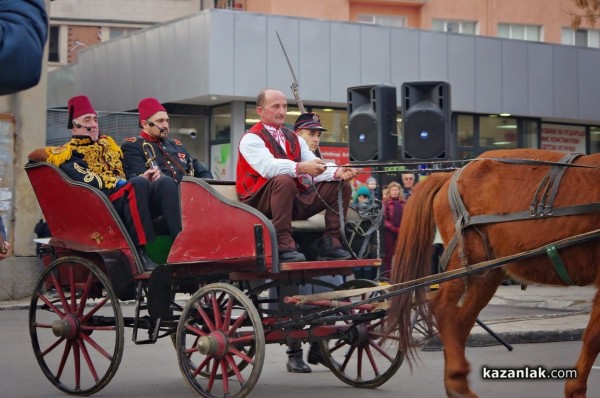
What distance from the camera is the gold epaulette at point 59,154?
333 inches

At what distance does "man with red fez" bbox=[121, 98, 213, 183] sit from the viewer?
8.84 metres

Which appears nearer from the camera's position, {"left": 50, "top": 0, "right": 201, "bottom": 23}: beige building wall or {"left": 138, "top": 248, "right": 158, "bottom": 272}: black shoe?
{"left": 138, "top": 248, "right": 158, "bottom": 272}: black shoe

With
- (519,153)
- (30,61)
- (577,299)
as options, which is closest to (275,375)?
(519,153)

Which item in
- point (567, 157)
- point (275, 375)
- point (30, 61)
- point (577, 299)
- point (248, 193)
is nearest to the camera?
point (30, 61)

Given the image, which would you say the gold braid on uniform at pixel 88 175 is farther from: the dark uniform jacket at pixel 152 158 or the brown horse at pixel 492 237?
the brown horse at pixel 492 237

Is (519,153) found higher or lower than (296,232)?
higher

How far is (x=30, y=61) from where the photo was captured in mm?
2613

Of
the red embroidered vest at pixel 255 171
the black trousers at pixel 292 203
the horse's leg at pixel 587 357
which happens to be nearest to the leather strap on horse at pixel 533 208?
the horse's leg at pixel 587 357

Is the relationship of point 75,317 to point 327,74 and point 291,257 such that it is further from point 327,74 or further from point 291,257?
point 327,74

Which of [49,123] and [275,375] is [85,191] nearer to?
[275,375]

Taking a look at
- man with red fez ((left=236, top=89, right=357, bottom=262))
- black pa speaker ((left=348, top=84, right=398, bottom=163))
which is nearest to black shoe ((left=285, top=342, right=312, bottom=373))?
man with red fez ((left=236, top=89, right=357, bottom=262))

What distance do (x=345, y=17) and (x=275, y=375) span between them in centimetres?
2310

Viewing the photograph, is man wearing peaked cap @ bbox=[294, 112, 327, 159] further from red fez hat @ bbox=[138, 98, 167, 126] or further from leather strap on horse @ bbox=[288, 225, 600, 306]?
leather strap on horse @ bbox=[288, 225, 600, 306]

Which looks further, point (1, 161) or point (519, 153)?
point (1, 161)
